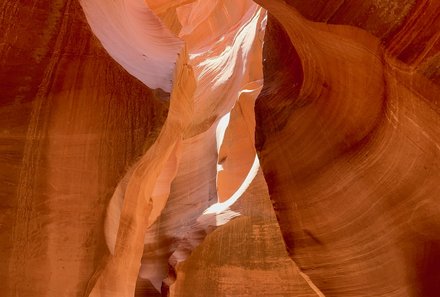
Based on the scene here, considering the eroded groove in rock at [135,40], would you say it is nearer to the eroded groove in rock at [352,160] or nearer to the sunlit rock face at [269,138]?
the sunlit rock face at [269,138]

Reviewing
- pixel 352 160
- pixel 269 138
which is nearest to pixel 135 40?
pixel 269 138

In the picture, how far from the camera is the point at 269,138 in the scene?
4.70 metres

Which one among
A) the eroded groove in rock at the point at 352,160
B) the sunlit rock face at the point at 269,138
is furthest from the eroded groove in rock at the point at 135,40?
the eroded groove in rock at the point at 352,160

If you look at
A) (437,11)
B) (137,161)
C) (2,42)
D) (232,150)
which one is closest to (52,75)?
(2,42)

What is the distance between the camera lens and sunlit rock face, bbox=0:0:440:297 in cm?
327

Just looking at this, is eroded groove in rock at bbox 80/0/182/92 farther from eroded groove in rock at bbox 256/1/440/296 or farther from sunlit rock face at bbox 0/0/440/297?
eroded groove in rock at bbox 256/1/440/296

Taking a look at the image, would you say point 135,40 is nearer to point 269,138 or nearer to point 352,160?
point 269,138

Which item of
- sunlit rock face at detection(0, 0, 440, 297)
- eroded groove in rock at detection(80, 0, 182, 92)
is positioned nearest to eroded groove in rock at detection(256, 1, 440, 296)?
sunlit rock face at detection(0, 0, 440, 297)

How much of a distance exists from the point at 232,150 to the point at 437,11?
6.28 metres

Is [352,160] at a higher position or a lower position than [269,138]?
higher

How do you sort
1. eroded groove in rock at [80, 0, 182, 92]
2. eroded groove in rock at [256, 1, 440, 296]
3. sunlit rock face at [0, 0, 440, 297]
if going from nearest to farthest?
sunlit rock face at [0, 0, 440, 297]
eroded groove in rock at [256, 1, 440, 296]
eroded groove in rock at [80, 0, 182, 92]

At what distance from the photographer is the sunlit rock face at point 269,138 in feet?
10.7

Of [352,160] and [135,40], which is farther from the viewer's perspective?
[135,40]

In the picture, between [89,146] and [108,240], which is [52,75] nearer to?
[89,146]
